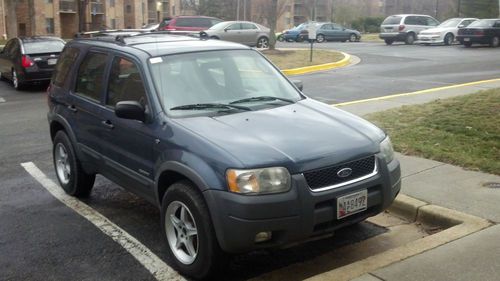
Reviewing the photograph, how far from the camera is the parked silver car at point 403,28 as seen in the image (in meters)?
31.7

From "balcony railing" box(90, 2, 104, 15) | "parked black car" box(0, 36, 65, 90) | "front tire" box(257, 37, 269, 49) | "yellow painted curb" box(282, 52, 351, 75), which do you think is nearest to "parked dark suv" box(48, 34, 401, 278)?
"parked black car" box(0, 36, 65, 90)

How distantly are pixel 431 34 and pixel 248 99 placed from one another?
91.4 feet

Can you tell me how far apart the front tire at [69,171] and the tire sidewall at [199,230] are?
209 centimetres

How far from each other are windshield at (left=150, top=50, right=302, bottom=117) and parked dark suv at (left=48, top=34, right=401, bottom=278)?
1 centimetres

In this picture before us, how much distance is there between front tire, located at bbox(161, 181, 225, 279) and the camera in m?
3.82

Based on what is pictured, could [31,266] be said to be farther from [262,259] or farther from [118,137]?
[262,259]

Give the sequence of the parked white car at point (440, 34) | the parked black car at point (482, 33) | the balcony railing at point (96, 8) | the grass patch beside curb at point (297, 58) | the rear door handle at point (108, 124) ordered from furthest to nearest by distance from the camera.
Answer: the balcony railing at point (96, 8), the parked white car at point (440, 34), the parked black car at point (482, 33), the grass patch beside curb at point (297, 58), the rear door handle at point (108, 124)

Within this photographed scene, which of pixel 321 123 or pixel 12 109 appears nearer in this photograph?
pixel 321 123

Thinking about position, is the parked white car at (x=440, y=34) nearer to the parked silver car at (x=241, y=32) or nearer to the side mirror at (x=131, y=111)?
the parked silver car at (x=241, y=32)

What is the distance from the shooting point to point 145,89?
466 cm

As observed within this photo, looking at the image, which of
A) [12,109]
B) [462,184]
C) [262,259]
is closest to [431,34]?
[12,109]

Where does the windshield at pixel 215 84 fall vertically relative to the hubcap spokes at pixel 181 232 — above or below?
above

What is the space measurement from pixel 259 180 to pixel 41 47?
1362cm

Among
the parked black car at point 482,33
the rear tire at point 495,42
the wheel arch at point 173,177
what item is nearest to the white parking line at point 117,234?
the wheel arch at point 173,177
